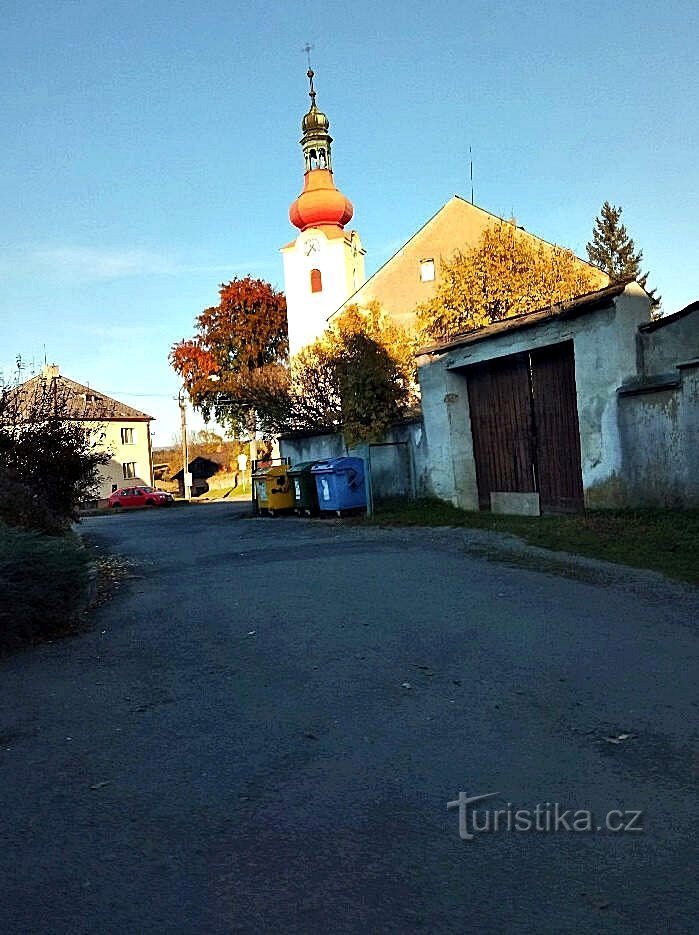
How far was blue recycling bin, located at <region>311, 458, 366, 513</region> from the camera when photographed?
19.3m

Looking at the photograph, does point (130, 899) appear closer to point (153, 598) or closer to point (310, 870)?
point (310, 870)

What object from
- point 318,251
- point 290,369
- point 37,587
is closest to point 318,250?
point 318,251

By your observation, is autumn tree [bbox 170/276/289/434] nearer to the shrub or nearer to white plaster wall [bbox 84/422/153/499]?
white plaster wall [bbox 84/422/153/499]

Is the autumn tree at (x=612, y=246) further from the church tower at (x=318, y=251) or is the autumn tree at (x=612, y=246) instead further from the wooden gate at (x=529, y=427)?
the wooden gate at (x=529, y=427)

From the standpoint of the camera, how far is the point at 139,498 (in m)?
44.8

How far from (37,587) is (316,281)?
1586 inches

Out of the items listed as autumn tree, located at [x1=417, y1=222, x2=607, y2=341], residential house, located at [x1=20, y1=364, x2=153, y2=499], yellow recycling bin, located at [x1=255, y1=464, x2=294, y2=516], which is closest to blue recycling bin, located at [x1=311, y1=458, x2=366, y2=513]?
yellow recycling bin, located at [x1=255, y1=464, x2=294, y2=516]

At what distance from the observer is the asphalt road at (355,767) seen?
114 inches

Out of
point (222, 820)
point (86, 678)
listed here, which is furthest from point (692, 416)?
point (222, 820)

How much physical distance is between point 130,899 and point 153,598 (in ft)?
22.0

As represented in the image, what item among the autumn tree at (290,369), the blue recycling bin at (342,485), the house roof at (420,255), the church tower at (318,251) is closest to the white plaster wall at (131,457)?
the autumn tree at (290,369)

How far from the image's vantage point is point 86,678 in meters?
6.08

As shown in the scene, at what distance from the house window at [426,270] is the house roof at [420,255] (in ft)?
0.62

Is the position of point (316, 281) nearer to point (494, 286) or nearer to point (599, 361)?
point (494, 286)
